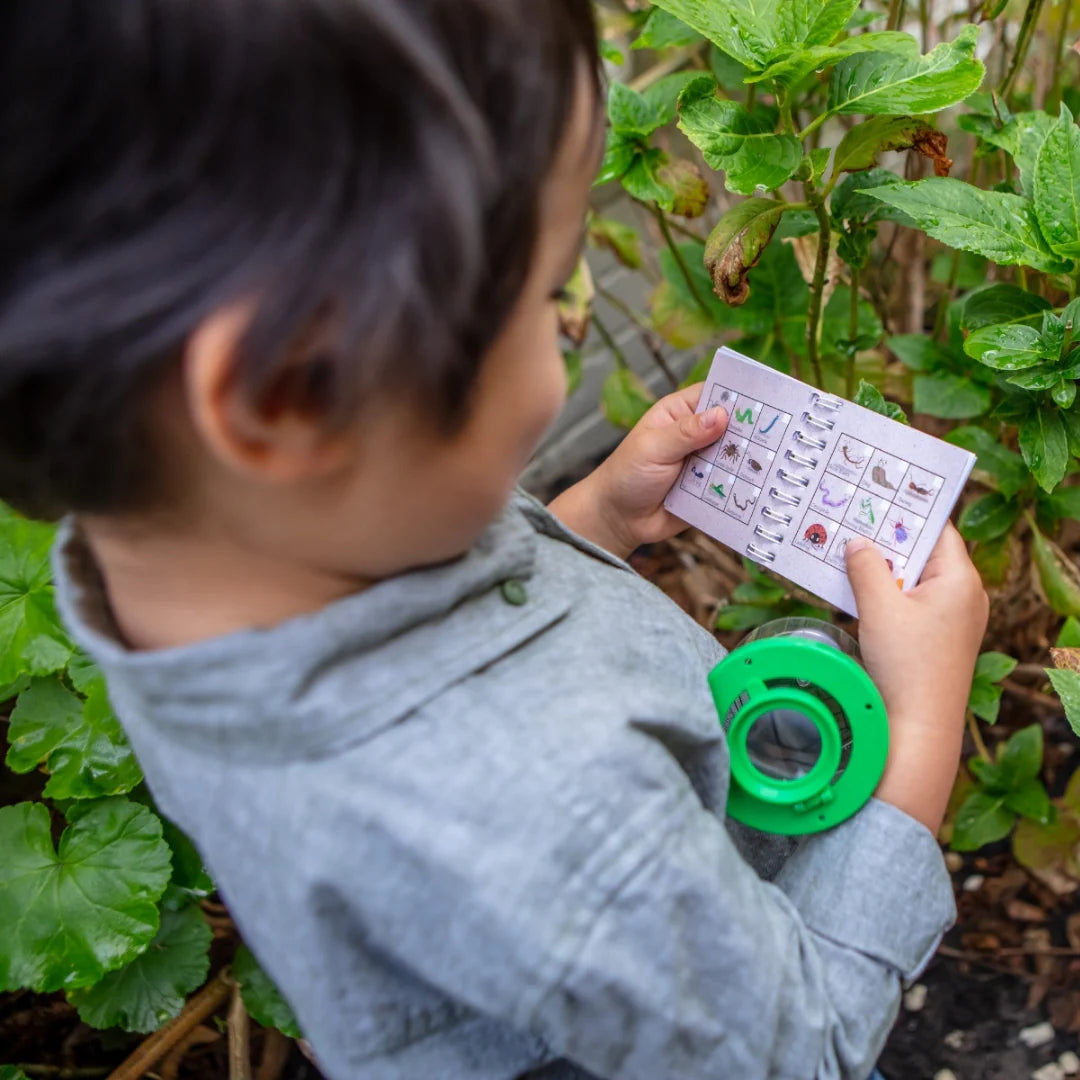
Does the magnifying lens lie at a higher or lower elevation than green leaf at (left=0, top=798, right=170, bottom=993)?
higher

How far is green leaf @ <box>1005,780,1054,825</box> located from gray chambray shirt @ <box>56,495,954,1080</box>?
65 cm

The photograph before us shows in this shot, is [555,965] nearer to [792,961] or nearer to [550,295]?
[792,961]

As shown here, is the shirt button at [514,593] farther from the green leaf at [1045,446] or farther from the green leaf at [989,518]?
the green leaf at [989,518]

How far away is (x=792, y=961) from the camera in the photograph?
1.74 feet

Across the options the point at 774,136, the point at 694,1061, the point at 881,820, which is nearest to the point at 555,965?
the point at 694,1061

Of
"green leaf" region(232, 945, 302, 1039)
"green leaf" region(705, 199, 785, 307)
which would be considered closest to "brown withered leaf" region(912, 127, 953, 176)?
"green leaf" region(705, 199, 785, 307)

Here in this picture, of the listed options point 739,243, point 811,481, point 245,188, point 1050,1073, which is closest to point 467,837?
point 245,188

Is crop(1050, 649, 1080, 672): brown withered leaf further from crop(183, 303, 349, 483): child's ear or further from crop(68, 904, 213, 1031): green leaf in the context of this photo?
crop(68, 904, 213, 1031): green leaf

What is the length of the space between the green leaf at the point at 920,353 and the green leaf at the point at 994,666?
0.30 metres

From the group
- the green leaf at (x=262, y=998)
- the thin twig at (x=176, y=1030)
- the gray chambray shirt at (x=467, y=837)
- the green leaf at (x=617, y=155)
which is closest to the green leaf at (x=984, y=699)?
the gray chambray shirt at (x=467, y=837)

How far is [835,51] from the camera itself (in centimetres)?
64

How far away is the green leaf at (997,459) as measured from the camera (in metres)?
0.91

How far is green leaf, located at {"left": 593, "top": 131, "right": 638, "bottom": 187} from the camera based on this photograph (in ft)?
2.89

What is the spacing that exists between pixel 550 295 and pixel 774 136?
35 cm
